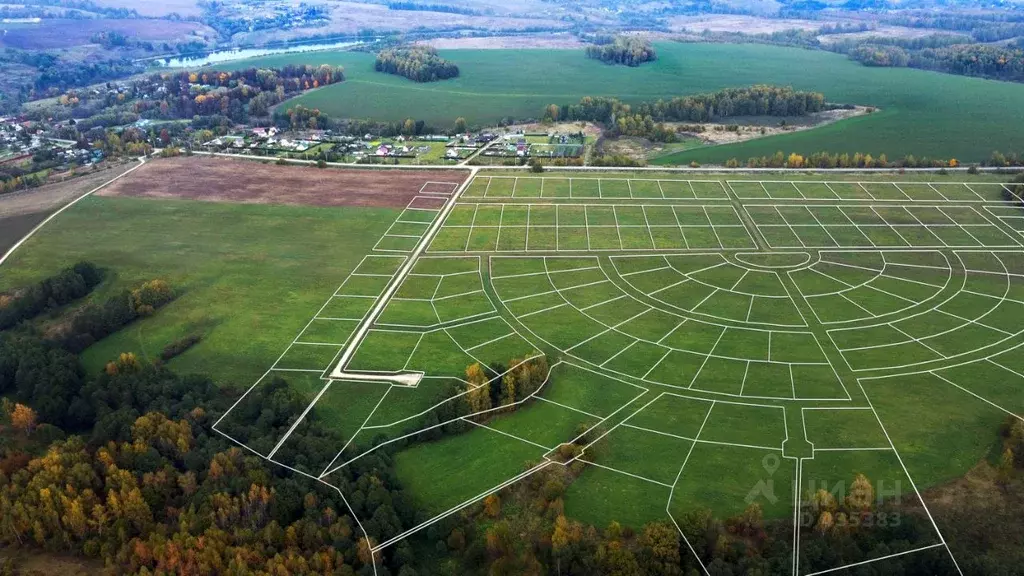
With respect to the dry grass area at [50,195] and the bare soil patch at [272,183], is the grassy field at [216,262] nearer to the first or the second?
the bare soil patch at [272,183]

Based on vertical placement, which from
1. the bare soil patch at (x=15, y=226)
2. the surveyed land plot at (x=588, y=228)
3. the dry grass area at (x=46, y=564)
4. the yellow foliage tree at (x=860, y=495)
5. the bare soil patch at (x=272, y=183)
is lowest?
the dry grass area at (x=46, y=564)

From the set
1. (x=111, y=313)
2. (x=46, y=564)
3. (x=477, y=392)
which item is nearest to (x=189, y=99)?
(x=111, y=313)

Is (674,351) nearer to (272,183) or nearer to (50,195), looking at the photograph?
(272,183)

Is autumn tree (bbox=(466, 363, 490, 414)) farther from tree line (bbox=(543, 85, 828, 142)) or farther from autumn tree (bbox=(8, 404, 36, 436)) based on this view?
tree line (bbox=(543, 85, 828, 142))

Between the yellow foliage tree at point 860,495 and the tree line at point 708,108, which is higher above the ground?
the tree line at point 708,108

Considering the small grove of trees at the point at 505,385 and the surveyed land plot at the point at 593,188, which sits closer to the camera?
the small grove of trees at the point at 505,385

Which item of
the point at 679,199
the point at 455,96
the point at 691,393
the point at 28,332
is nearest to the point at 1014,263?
the point at 679,199

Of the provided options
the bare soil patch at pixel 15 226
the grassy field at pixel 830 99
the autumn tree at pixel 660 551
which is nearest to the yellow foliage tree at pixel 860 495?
the autumn tree at pixel 660 551
